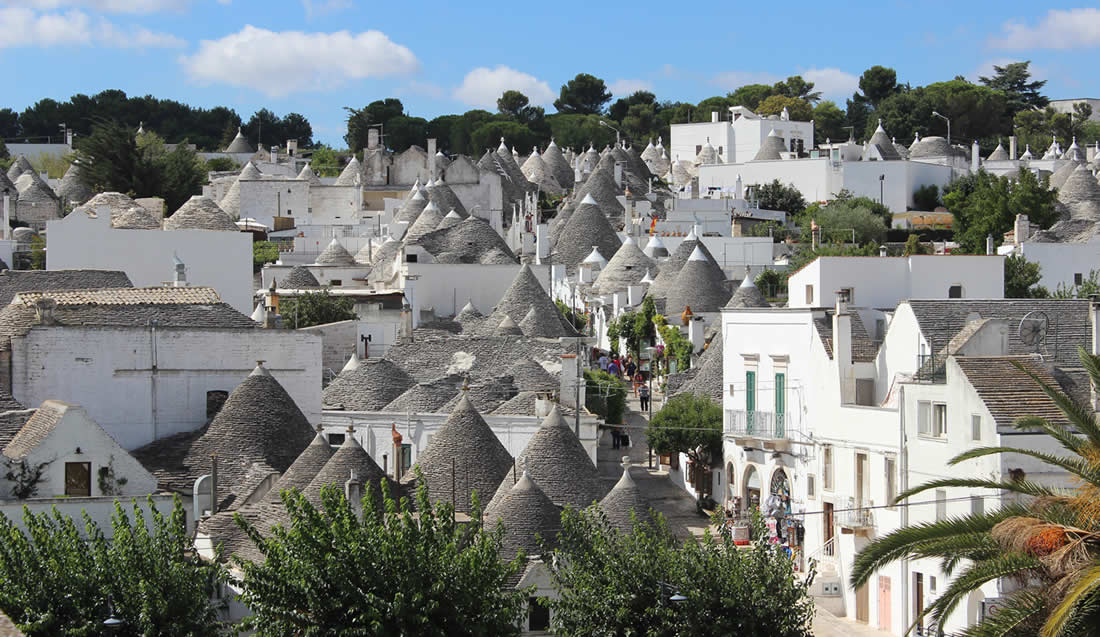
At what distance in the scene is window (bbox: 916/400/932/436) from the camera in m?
29.3

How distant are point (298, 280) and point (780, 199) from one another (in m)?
29.5

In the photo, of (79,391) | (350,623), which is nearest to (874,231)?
(79,391)

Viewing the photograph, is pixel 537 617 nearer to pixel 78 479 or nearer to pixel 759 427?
pixel 78 479

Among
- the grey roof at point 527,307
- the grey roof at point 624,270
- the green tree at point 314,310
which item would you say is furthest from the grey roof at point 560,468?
the grey roof at point 624,270

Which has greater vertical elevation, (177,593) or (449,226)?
(449,226)

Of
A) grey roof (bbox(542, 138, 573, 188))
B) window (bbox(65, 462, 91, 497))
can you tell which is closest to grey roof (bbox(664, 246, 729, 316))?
window (bbox(65, 462, 91, 497))

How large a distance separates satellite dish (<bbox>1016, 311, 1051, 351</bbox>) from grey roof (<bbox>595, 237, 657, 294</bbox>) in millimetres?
29679

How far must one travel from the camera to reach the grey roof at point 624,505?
29.2 m

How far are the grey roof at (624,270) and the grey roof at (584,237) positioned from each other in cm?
592

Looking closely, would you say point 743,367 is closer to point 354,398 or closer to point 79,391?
point 354,398

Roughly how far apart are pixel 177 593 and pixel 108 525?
6671 mm

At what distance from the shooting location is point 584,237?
7406 centimetres

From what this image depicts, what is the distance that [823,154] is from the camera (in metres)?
95.0

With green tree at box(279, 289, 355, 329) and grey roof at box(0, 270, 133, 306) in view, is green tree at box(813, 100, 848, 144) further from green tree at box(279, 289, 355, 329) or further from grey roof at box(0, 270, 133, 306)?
grey roof at box(0, 270, 133, 306)
